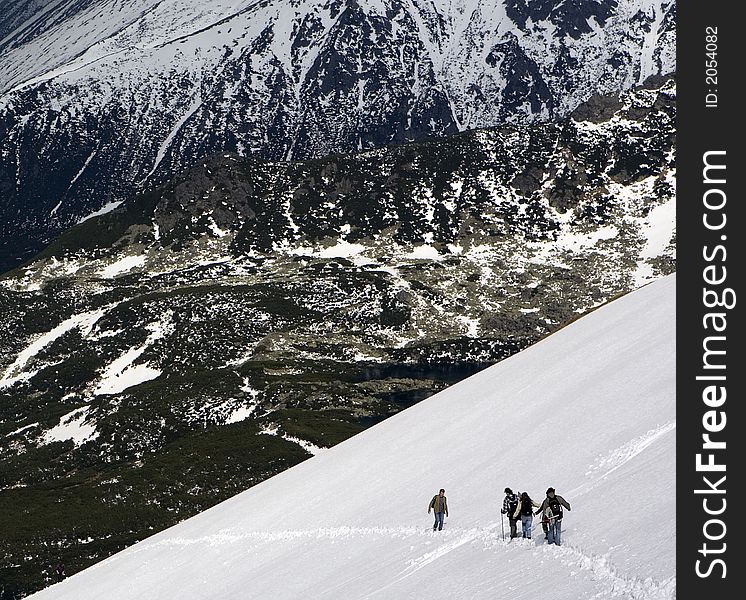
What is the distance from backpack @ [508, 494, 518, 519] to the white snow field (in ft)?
2.59

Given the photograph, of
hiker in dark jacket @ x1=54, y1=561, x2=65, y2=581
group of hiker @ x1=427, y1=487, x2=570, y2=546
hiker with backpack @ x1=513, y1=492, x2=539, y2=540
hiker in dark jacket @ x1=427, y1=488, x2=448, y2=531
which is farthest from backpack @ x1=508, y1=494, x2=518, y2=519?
hiker in dark jacket @ x1=54, y1=561, x2=65, y2=581

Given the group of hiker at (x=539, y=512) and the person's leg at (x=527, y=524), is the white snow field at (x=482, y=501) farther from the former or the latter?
the group of hiker at (x=539, y=512)

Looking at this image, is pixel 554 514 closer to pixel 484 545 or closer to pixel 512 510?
pixel 512 510

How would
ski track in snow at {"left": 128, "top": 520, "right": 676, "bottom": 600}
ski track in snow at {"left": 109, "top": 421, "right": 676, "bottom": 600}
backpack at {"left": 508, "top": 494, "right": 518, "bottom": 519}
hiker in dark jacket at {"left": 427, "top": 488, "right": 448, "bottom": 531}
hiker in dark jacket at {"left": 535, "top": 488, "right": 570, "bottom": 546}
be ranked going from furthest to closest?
hiker in dark jacket at {"left": 427, "top": 488, "right": 448, "bottom": 531} → backpack at {"left": 508, "top": 494, "right": 518, "bottom": 519} → hiker in dark jacket at {"left": 535, "top": 488, "right": 570, "bottom": 546} → ski track in snow at {"left": 109, "top": 421, "right": 676, "bottom": 600} → ski track in snow at {"left": 128, "top": 520, "right": 676, "bottom": 600}

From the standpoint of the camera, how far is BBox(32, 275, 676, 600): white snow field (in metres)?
21.7

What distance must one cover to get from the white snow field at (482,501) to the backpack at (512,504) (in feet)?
2.59

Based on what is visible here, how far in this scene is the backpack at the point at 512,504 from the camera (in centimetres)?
2522

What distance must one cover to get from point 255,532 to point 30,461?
103574 mm

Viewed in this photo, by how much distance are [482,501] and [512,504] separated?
5572 mm

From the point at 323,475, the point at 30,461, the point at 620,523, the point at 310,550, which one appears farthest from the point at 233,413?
the point at 620,523

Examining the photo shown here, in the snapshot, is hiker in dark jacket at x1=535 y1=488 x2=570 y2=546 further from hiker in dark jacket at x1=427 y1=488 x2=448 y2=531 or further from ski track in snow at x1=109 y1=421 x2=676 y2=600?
hiker in dark jacket at x1=427 y1=488 x2=448 y2=531

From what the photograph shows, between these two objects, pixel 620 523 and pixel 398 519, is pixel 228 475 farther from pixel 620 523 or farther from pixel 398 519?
pixel 620 523

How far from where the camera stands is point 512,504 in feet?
83.7

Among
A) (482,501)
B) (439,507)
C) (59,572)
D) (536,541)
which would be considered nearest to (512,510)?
(536,541)
